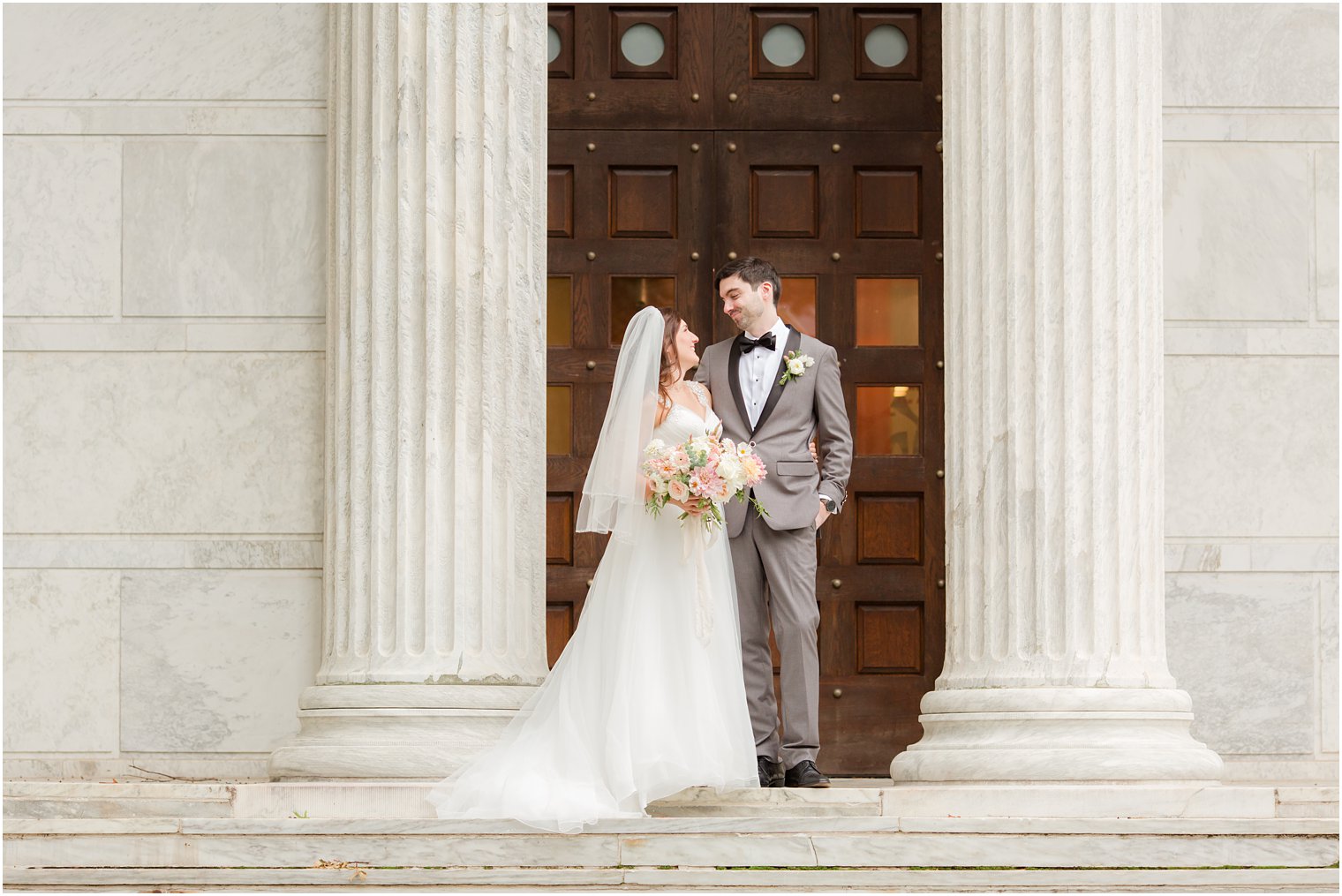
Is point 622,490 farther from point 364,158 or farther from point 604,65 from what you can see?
point 604,65

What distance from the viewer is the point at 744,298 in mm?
9148

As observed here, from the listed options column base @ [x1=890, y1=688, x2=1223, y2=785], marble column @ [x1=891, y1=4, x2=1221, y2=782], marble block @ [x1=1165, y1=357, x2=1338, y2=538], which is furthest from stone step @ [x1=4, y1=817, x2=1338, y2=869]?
marble block @ [x1=1165, y1=357, x2=1338, y2=538]

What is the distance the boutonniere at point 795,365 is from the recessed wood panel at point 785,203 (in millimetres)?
2689

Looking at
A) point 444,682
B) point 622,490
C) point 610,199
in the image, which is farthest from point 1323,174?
point 444,682

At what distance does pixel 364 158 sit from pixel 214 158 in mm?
1730

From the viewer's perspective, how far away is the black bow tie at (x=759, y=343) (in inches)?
362

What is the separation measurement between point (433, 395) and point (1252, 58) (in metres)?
5.46

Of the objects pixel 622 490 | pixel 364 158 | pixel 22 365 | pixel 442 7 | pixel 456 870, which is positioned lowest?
pixel 456 870

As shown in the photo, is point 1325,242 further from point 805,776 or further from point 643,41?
point 805,776

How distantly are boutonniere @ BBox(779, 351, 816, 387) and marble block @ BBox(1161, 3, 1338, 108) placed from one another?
3293mm

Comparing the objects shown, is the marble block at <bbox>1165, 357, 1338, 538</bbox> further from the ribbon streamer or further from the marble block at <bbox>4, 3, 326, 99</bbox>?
the marble block at <bbox>4, 3, 326, 99</bbox>

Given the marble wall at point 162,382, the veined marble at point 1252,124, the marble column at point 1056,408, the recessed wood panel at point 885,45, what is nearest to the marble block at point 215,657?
the marble wall at point 162,382

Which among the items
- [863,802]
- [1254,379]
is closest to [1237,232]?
[1254,379]

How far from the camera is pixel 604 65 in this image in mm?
Result: 11742
